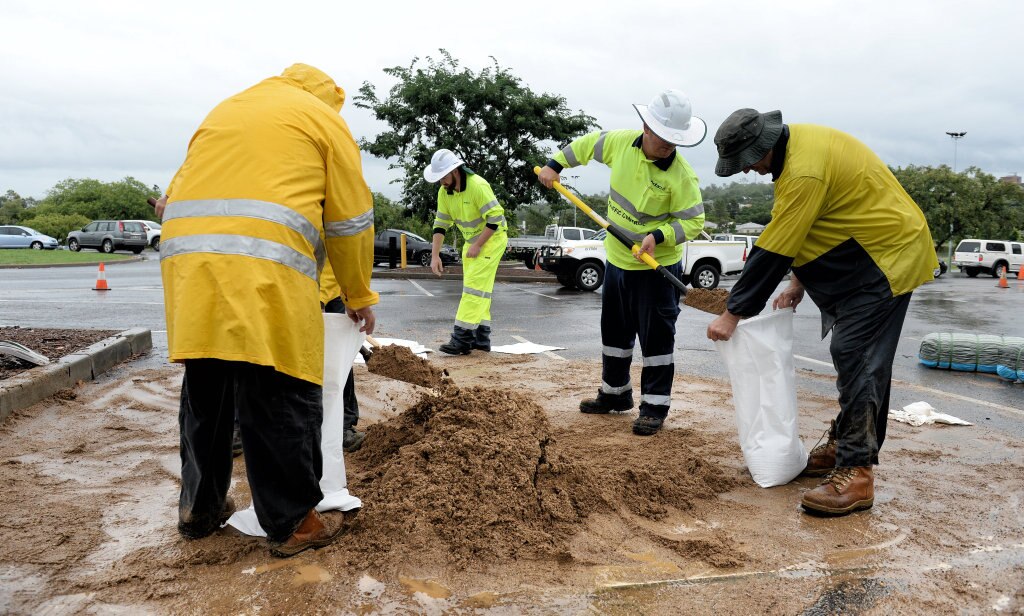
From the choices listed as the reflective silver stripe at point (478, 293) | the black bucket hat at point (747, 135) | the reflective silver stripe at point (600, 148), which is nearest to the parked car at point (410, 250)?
the reflective silver stripe at point (478, 293)

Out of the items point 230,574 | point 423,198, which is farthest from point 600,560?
point 423,198

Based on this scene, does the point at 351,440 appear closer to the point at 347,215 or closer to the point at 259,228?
the point at 347,215

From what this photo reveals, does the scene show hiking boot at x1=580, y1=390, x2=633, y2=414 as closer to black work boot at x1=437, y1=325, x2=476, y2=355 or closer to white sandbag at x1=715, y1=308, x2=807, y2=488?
white sandbag at x1=715, y1=308, x2=807, y2=488

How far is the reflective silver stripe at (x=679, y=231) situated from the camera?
4.56m

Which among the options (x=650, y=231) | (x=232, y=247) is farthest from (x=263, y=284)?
(x=650, y=231)

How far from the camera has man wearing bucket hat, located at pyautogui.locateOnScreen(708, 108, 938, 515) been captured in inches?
130

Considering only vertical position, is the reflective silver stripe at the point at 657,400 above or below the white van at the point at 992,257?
below

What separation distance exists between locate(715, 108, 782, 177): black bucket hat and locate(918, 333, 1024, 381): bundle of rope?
4.81 metres

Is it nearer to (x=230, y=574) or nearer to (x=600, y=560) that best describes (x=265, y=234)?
(x=230, y=574)

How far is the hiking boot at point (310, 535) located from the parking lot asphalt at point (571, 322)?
347 centimetres

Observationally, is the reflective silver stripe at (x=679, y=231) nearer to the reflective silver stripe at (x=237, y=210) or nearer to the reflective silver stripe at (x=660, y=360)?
the reflective silver stripe at (x=660, y=360)

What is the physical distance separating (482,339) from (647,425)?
3.27 m

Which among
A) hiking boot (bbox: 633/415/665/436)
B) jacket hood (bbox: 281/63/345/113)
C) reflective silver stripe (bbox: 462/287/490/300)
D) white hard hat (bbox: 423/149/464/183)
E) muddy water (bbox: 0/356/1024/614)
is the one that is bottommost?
muddy water (bbox: 0/356/1024/614)

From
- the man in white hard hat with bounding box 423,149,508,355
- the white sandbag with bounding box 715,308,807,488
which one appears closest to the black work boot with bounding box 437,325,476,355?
the man in white hard hat with bounding box 423,149,508,355
